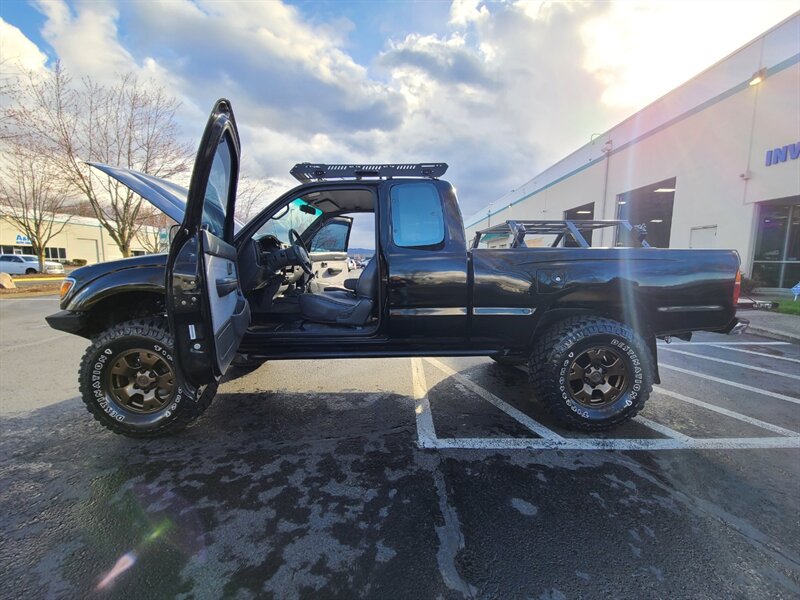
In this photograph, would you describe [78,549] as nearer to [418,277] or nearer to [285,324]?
[285,324]

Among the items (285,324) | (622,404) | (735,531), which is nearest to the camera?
(735,531)

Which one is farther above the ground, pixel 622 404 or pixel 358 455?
pixel 622 404

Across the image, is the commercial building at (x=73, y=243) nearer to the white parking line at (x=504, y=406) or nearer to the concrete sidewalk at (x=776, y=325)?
the white parking line at (x=504, y=406)

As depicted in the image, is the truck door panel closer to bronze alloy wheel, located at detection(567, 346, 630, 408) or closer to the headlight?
bronze alloy wheel, located at detection(567, 346, 630, 408)

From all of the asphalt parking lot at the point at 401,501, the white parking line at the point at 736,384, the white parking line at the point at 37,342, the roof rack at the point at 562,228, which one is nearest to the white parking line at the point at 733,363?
the white parking line at the point at 736,384

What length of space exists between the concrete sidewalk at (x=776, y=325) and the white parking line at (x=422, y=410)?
577 cm

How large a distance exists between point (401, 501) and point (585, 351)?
1962 millimetres

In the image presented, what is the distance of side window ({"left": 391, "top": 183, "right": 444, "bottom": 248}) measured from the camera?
3.21m

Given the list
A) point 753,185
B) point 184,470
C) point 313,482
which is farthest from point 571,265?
point 753,185

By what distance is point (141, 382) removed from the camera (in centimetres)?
290

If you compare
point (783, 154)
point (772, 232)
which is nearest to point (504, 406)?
point (783, 154)

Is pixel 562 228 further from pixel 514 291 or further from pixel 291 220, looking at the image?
pixel 291 220

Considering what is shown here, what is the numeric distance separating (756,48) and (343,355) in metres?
16.7

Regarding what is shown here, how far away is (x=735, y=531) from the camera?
1972 mm
